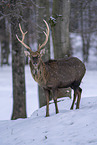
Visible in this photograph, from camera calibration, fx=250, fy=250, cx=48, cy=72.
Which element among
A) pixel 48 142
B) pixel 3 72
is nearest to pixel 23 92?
pixel 48 142

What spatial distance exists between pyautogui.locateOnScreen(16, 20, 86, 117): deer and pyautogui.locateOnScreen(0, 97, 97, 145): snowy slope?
37.0 inches

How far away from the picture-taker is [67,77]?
727cm

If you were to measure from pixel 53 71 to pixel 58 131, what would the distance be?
2.10 m

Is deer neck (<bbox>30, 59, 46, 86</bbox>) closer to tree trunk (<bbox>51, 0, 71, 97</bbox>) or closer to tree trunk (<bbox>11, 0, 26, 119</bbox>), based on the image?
tree trunk (<bbox>51, 0, 71, 97</bbox>)

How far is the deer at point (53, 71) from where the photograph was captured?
690 centimetres

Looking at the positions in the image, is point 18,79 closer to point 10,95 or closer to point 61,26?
point 61,26

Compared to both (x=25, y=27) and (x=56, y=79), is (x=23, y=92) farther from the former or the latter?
(x=56, y=79)

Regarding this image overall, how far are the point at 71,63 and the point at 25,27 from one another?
145 inches

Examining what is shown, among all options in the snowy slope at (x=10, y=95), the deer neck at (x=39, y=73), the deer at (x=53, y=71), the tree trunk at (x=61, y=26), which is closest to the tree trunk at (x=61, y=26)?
the tree trunk at (x=61, y=26)

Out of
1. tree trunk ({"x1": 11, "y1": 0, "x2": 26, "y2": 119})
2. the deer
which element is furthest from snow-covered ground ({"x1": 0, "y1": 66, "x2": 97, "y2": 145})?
tree trunk ({"x1": 11, "y1": 0, "x2": 26, "y2": 119})

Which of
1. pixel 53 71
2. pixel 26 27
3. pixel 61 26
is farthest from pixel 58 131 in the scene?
pixel 26 27

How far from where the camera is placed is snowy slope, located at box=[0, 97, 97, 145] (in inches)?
200

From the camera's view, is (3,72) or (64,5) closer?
(64,5)

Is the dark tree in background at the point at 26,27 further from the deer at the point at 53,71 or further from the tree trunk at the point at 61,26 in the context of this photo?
the deer at the point at 53,71
